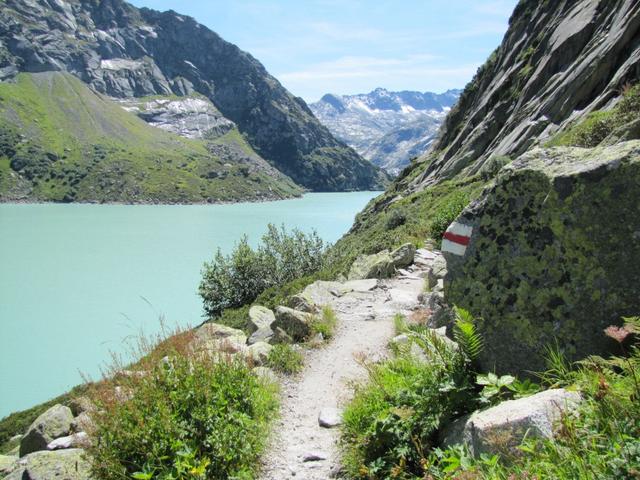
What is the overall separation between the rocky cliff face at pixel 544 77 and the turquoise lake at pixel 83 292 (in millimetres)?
31699

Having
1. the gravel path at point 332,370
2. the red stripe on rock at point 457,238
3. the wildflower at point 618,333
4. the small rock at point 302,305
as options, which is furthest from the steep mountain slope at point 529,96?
the wildflower at point 618,333

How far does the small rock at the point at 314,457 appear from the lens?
595cm

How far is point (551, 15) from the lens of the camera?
172 ft

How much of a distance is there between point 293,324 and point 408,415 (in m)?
6.32

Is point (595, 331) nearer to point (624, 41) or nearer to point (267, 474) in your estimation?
point (267, 474)

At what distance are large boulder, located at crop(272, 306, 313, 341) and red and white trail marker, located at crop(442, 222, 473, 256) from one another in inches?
230

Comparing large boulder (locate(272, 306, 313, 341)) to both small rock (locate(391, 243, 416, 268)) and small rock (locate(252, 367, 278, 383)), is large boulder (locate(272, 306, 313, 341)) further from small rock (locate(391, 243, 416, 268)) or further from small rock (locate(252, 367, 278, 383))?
small rock (locate(391, 243, 416, 268))

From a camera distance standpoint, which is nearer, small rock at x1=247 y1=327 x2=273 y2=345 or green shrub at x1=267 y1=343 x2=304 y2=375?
green shrub at x1=267 y1=343 x2=304 y2=375

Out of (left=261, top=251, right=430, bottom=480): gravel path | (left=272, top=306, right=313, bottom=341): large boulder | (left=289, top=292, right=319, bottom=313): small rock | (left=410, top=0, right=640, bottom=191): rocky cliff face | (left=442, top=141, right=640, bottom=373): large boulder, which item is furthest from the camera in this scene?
(left=410, top=0, right=640, bottom=191): rocky cliff face

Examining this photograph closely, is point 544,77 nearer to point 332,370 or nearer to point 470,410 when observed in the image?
point 332,370

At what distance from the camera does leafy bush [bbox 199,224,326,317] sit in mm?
31062

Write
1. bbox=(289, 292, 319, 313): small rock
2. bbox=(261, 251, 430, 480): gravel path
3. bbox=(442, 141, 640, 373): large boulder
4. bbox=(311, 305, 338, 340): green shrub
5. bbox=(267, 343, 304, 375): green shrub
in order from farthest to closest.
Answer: bbox=(289, 292, 319, 313): small rock, bbox=(311, 305, 338, 340): green shrub, bbox=(267, 343, 304, 375): green shrub, bbox=(261, 251, 430, 480): gravel path, bbox=(442, 141, 640, 373): large boulder

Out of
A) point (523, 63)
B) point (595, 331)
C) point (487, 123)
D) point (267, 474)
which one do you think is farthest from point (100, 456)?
point (523, 63)

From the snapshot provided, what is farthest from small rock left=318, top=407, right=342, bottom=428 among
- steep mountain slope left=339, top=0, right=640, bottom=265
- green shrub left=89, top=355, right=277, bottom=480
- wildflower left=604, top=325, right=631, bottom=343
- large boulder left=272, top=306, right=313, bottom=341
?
steep mountain slope left=339, top=0, right=640, bottom=265
